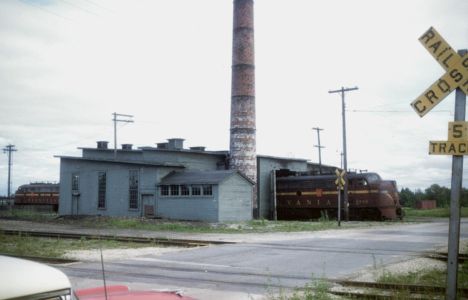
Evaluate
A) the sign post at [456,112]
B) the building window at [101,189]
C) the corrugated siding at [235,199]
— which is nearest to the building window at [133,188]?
the building window at [101,189]

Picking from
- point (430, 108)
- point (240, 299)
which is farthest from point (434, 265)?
point (430, 108)

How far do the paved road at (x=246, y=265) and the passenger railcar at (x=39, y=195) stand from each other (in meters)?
40.0

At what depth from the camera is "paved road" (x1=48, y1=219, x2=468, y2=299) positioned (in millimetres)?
9711

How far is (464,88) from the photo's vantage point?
562cm

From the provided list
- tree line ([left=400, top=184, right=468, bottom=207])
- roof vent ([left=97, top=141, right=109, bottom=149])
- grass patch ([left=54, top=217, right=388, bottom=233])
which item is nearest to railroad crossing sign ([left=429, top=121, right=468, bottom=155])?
grass patch ([left=54, top=217, right=388, bottom=233])

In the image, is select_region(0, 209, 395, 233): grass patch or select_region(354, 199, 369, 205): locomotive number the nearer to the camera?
select_region(0, 209, 395, 233): grass patch

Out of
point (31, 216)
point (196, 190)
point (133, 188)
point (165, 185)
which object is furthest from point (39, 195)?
point (196, 190)

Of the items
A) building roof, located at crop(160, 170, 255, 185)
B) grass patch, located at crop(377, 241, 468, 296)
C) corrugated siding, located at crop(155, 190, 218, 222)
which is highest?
building roof, located at crop(160, 170, 255, 185)

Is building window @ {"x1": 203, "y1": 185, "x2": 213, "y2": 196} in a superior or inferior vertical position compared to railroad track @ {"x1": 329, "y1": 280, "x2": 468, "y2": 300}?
superior

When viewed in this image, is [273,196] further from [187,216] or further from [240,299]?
[240,299]

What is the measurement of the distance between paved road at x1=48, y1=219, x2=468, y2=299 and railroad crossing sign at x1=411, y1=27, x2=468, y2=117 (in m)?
4.14

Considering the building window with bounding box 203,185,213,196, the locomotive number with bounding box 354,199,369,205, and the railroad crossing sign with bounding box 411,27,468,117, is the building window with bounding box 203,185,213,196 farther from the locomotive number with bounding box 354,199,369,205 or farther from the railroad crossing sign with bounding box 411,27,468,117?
the railroad crossing sign with bounding box 411,27,468,117

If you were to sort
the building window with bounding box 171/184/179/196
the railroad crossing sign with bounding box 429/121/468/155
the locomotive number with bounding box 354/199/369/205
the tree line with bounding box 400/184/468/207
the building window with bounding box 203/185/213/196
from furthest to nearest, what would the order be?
the tree line with bounding box 400/184/468/207
the locomotive number with bounding box 354/199/369/205
the building window with bounding box 171/184/179/196
the building window with bounding box 203/185/213/196
the railroad crossing sign with bounding box 429/121/468/155

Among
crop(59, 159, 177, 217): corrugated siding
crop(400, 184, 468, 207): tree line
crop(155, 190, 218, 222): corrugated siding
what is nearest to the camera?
crop(155, 190, 218, 222): corrugated siding
